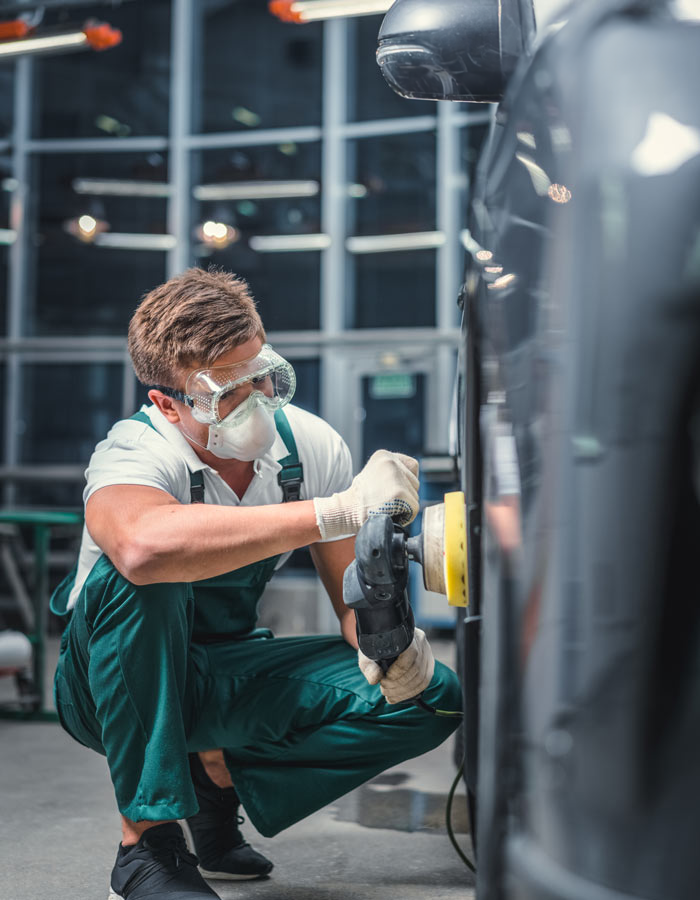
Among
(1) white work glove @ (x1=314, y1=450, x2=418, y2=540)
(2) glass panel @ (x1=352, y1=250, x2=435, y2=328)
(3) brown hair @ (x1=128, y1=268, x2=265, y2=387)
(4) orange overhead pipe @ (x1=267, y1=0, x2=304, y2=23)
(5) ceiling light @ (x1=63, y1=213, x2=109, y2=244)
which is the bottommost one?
(1) white work glove @ (x1=314, y1=450, x2=418, y2=540)

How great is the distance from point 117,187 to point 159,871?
24.0 feet

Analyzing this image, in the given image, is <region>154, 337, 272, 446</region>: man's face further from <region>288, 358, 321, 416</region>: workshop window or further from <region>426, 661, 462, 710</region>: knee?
<region>288, 358, 321, 416</region>: workshop window

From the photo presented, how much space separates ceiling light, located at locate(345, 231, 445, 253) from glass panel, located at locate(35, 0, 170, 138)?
1855 millimetres

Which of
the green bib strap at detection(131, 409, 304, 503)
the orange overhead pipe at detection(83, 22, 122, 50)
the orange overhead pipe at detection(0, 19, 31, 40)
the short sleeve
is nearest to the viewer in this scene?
the short sleeve

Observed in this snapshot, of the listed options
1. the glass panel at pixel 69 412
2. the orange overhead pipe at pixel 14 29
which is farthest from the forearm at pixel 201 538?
the glass panel at pixel 69 412

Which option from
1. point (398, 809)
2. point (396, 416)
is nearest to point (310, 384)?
point (396, 416)

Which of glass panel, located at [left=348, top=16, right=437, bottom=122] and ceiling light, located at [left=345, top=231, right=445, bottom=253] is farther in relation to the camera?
glass panel, located at [left=348, top=16, right=437, bottom=122]

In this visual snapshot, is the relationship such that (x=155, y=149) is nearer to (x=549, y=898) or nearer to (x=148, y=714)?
(x=148, y=714)

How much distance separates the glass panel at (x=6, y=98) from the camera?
7922mm

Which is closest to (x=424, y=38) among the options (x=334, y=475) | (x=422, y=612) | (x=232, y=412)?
(x=232, y=412)

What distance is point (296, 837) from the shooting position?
1952mm

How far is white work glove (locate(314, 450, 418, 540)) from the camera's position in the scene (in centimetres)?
138

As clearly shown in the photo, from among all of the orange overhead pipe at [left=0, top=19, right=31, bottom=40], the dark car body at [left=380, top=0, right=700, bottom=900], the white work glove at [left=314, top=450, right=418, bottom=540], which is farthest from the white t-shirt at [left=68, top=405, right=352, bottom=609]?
the orange overhead pipe at [left=0, top=19, right=31, bottom=40]

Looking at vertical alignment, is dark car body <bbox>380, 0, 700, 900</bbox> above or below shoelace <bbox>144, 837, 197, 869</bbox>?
above
